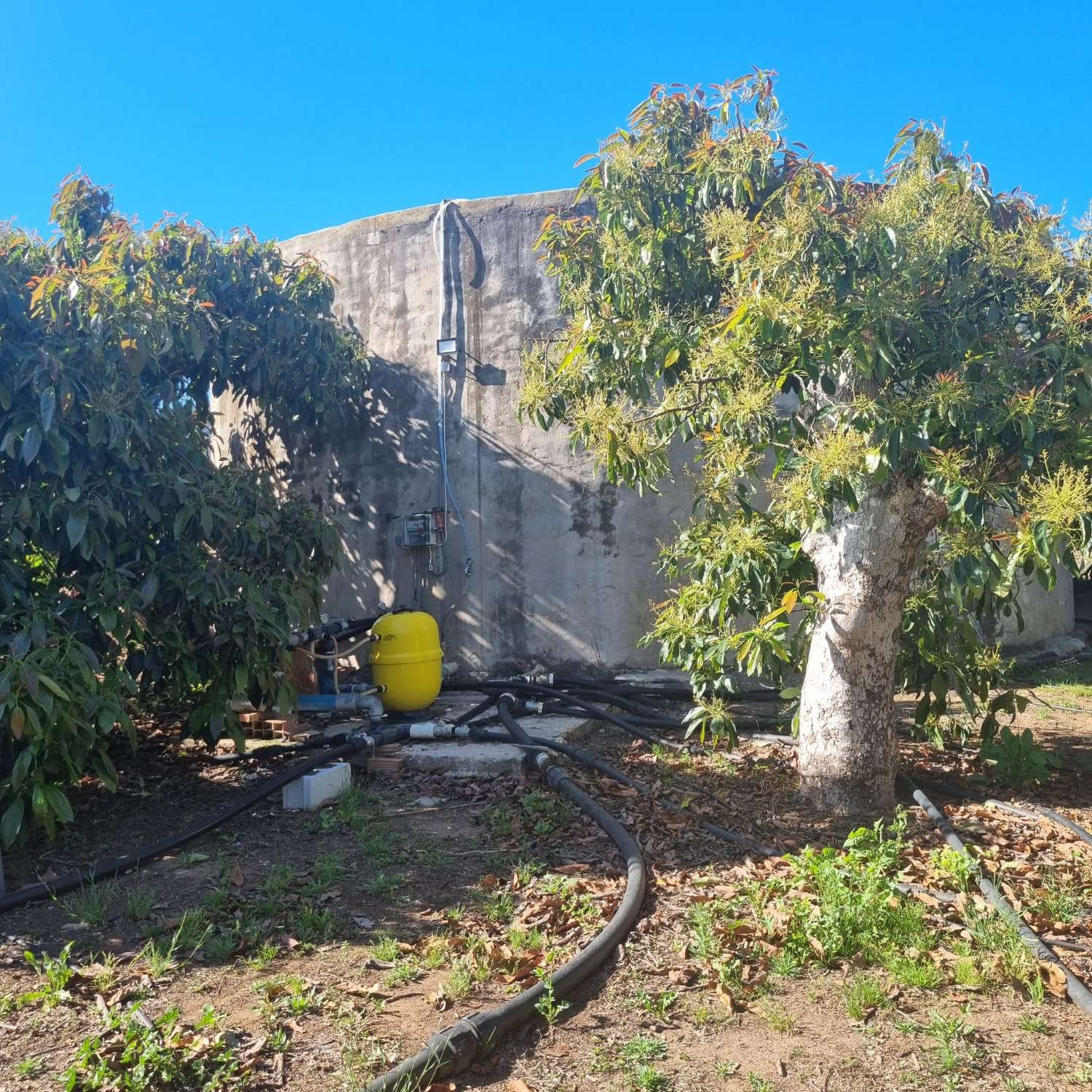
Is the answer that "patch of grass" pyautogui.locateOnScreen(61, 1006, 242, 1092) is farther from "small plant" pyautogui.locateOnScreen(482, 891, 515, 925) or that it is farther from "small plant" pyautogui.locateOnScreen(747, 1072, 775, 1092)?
"small plant" pyautogui.locateOnScreen(747, 1072, 775, 1092)

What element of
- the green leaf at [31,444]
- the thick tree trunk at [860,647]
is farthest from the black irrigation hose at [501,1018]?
the green leaf at [31,444]

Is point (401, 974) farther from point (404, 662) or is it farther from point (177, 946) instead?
point (404, 662)

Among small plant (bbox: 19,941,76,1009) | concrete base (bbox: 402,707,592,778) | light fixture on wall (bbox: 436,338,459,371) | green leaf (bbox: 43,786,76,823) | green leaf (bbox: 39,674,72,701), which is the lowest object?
small plant (bbox: 19,941,76,1009)

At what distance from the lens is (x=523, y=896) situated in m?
3.44

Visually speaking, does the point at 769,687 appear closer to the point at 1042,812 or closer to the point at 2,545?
the point at 1042,812

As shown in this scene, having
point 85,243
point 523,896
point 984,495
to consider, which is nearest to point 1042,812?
point 984,495

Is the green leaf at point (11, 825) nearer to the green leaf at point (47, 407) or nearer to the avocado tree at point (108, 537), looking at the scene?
the avocado tree at point (108, 537)

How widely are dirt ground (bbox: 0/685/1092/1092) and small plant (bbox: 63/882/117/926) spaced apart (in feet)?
0.03

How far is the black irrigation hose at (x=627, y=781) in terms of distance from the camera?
392 centimetres

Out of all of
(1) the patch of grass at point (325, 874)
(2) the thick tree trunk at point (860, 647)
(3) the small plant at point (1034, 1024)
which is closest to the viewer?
(3) the small plant at point (1034, 1024)

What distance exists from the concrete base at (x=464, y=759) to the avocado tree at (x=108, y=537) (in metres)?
0.90

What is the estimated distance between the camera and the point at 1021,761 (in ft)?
15.5

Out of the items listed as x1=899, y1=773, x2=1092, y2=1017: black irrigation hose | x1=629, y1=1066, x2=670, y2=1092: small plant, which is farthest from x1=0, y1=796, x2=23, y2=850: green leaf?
x1=899, y1=773, x2=1092, y2=1017: black irrigation hose

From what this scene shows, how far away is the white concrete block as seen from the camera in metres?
4.55
